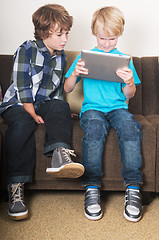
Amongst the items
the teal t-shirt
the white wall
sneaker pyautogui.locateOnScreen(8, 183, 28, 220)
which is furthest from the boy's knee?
the white wall

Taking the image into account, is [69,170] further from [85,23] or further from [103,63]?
[85,23]

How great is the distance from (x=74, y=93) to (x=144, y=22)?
2.79 ft

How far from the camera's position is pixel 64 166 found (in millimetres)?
1227

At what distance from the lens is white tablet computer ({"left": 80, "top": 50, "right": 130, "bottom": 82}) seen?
1.38 m

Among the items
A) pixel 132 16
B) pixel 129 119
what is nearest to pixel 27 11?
pixel 132 16

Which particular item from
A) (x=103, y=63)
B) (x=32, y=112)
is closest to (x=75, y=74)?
(x=103, y=63)

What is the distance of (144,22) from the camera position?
231cm

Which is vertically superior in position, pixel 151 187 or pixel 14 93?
pixel 14 93

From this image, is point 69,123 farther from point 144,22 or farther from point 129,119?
point 144,22

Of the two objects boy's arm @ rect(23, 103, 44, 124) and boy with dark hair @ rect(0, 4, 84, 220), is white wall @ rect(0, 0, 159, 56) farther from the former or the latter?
boy's arm @ rect(23, 103, 44, 124)

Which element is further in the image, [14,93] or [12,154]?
[14,93]

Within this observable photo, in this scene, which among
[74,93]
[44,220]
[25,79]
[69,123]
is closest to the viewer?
[44,220]

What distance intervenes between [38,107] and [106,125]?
0.38 m

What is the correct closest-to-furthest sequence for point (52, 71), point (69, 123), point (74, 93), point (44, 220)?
1. point (44, 220)
2. point (69, 123)
3. point (52, 71)
4. point (74, 93)
